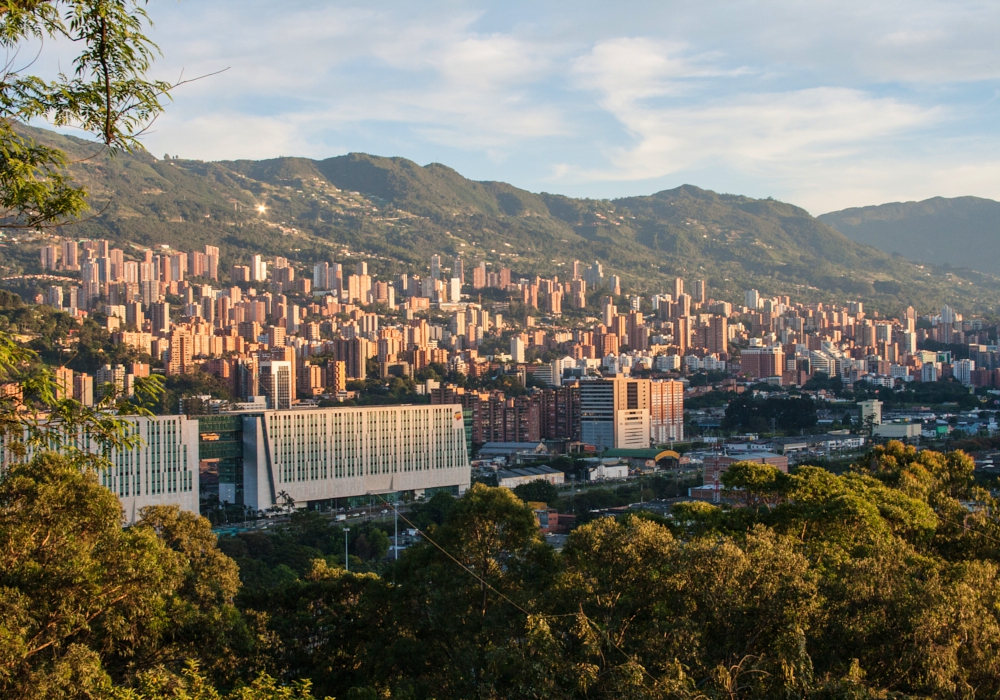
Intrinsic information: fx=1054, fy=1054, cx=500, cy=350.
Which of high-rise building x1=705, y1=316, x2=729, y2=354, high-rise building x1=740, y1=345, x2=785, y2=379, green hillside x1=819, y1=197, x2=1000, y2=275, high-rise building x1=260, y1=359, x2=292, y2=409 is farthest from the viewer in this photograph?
green hillside x1=819, y1=197, x2=1000, y2=275

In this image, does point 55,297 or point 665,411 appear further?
point 55,297

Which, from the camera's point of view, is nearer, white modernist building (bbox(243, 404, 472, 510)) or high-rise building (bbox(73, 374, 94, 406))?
white modernist building (bbox(243, 404, 472, 510))

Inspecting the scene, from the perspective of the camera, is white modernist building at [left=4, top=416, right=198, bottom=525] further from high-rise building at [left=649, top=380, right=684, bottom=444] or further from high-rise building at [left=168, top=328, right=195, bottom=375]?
high-rise building at [left=649, top=380, right=684, bottom=444]

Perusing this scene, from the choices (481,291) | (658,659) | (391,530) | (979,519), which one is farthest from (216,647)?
(481,291)

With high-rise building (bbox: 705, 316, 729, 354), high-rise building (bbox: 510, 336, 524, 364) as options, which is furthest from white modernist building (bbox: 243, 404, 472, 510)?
high-rise building (bbox: 705, 316, 729, 354)

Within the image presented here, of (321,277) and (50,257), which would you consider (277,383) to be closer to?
(50,257)

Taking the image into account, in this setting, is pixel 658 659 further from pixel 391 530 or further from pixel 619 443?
pixel 619 443

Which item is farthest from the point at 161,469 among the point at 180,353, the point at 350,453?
the point at 180,353
